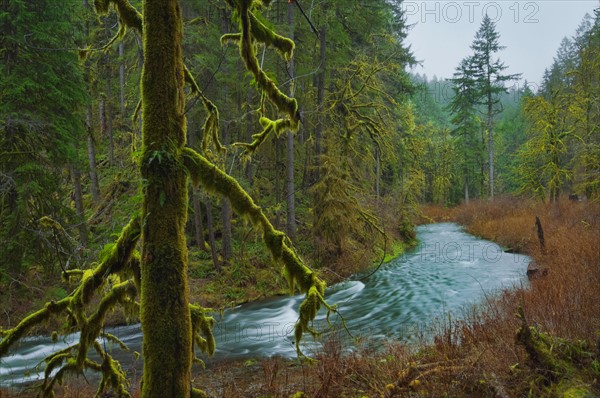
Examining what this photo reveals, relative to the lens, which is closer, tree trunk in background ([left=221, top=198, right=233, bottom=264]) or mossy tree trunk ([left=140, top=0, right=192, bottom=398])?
mossy tree trunk ([left=140, top=0, right=192, bottom=398])

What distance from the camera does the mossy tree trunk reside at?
201 centimetres

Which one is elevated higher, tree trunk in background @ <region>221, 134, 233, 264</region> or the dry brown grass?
tree trunk in background @ <region>221, 134, 233, 264</region>

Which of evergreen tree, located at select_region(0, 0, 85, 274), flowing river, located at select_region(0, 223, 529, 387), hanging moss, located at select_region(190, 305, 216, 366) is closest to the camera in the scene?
hanging moss, located at select_region(190, 305, 216, 366)

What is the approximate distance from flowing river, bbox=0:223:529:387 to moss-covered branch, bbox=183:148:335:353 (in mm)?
3220

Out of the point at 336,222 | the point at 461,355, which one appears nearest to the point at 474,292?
the point at 336,222

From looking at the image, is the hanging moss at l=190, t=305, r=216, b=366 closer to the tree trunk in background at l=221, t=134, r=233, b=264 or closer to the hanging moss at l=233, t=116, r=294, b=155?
the hanging moss at l=233, t=116, r=294, b=155

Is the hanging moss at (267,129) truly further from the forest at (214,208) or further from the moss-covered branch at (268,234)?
the moss-covered branch at (268,234)

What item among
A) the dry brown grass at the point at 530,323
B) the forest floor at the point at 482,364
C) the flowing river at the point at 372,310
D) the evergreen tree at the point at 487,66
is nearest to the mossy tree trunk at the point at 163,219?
the forest floor at the point at 482,364

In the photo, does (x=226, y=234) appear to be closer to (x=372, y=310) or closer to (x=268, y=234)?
(x=372, y=310)

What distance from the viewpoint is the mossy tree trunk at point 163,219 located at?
201 centimetres

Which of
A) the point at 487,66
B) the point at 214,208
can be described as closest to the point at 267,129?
the point at 214,208

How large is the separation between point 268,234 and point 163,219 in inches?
27.4

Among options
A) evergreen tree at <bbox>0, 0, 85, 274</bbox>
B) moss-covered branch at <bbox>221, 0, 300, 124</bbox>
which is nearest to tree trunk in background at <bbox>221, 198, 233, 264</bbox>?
evergreen tree at <bbox>0, 0, 85, 274</bbox>

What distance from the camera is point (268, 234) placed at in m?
2.49
